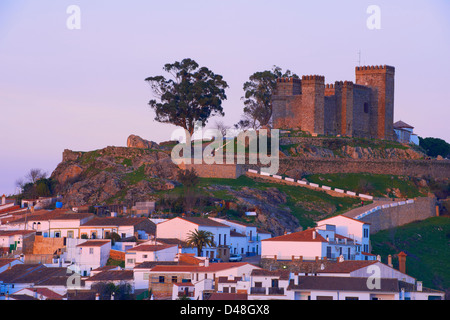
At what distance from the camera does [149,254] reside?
2127 inches

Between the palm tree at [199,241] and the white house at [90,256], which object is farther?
the palm tree at [199,241]

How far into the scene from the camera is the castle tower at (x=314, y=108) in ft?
273

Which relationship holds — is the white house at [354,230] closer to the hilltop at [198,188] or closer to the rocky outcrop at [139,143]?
the hilltop at [198,188]

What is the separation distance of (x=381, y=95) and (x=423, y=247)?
24.3m

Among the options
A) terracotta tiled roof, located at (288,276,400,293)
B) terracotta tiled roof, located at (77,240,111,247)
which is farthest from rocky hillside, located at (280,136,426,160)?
terracotta tiled roof, located at (288,276,400,293)

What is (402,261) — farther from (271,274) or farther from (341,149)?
(341,149)

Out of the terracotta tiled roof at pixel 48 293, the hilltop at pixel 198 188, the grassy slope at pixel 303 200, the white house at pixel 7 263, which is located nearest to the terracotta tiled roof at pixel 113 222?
the hilltop at pixel 198 188

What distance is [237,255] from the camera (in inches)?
2330

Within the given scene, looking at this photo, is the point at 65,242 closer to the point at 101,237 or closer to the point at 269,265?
the point at 101,237

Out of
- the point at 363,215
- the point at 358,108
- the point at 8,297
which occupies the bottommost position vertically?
the point at 8,297

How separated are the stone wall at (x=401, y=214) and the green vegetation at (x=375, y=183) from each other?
14.4 ft

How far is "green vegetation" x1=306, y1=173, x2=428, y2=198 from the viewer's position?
250 ft
